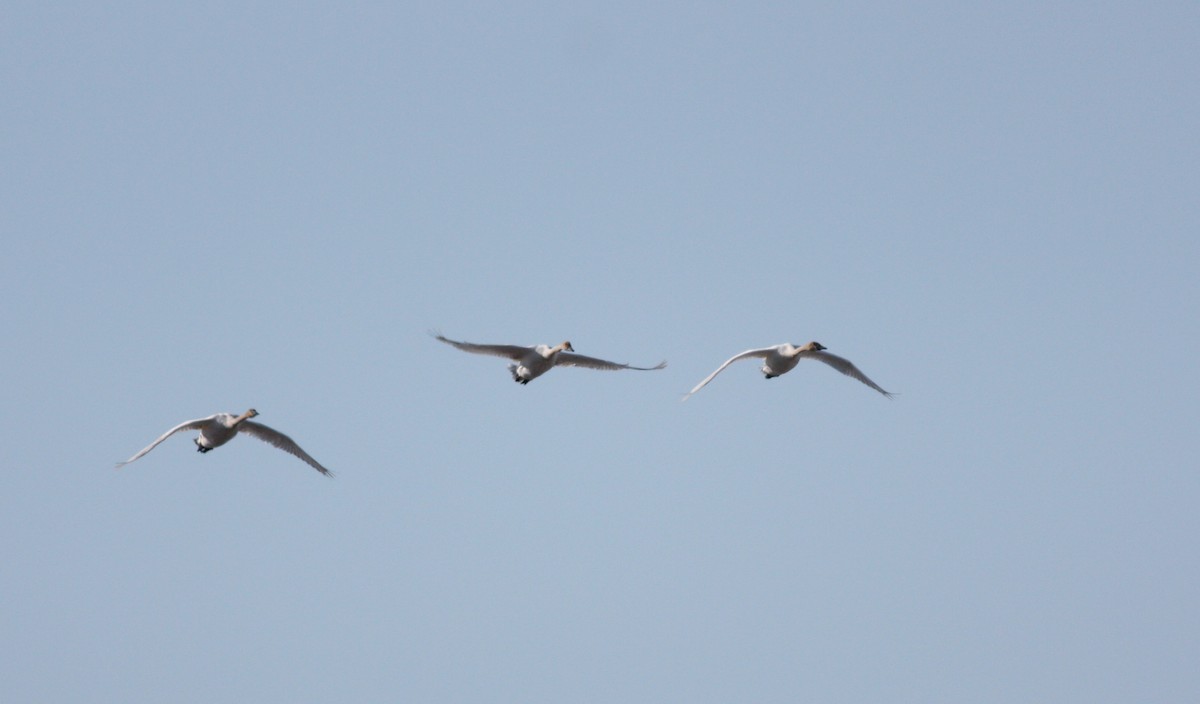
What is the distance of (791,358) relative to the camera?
55.6 m

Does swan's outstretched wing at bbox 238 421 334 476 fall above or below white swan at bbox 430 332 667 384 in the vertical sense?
below

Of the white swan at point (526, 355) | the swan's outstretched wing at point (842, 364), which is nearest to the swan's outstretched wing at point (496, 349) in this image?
the white swan at point (526, 355)

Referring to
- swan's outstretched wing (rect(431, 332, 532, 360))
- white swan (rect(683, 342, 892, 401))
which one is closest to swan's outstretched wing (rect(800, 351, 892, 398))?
white swan (rect(683, 342, 892, 401))

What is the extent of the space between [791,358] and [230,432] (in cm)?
2089

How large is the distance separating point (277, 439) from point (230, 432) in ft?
9.67

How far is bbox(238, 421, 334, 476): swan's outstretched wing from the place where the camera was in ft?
184

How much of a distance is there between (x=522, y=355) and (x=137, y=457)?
1450 cm

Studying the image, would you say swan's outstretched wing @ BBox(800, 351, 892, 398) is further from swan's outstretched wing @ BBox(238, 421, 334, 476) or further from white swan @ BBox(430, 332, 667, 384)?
swan's outstretched wing @ BBox(238, 421, 334, 476)

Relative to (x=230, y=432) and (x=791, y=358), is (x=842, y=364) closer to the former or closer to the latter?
(x=791, y=358)

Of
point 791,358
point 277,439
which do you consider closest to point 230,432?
point 277,439

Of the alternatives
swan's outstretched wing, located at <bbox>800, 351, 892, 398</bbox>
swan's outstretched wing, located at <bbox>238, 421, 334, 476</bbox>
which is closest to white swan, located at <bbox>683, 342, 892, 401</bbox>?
swan's outstretched wing, located at <bbox>800, 351, 892, 398</bbox>

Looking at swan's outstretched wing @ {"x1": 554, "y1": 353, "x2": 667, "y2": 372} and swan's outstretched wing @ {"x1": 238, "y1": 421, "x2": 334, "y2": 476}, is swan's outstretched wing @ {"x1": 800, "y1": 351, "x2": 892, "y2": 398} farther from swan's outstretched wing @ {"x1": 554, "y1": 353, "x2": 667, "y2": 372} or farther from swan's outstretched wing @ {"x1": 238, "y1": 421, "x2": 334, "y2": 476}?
swan's outstretched wing @ {"x1": 238, "y1": 421, "x2": 334, "y2": 476}

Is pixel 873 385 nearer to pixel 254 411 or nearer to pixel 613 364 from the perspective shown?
pixel 613 364

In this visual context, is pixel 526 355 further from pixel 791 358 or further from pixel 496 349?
pixel 791 358
